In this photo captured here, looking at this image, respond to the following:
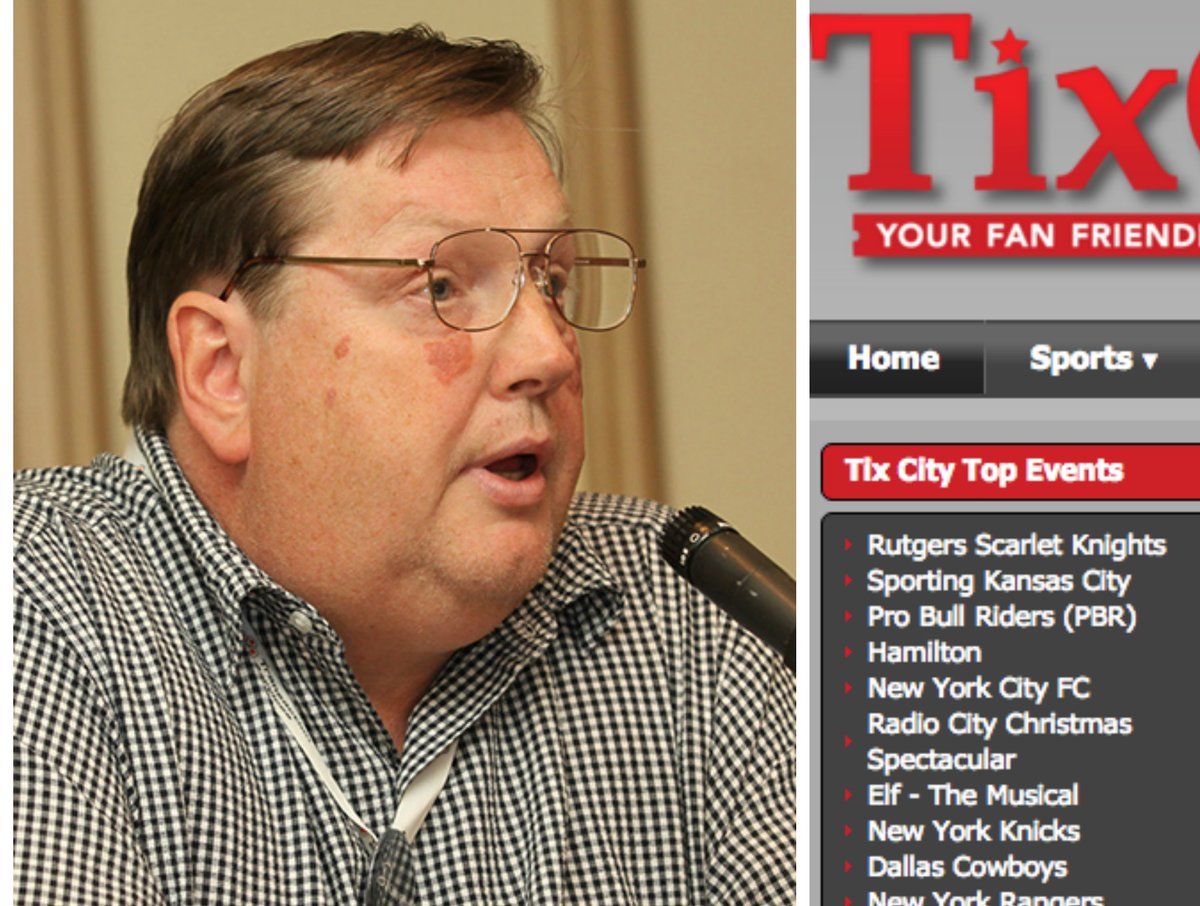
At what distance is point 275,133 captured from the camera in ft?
4.00

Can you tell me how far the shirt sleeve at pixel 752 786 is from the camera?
128 cm

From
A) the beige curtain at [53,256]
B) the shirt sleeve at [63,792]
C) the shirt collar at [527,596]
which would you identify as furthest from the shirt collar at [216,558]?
the beige curtain at [53,256]

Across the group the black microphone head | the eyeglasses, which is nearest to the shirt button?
the eyeglasses

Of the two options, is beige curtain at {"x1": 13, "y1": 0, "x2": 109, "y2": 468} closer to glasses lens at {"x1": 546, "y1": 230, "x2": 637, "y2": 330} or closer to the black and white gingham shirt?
the black and white gingham shirt

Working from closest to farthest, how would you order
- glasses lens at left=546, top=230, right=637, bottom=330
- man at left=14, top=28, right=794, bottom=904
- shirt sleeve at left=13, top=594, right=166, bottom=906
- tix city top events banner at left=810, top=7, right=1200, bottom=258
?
tix city top events banner at left=810, top=7, right=1200, bottom=258
shirt sleeve at left=13, top=594, right=166, bottom=906
man at left=14, top=28, right=794, bottom=904
glasses lens at left=546, top=230, right=637, bottom=330

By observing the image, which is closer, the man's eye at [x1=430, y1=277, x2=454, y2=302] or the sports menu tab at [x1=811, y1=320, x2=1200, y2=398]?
the sports menu tab at [x1=811, y1=320, x2=1200, y2=398]

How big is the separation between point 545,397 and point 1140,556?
508mm

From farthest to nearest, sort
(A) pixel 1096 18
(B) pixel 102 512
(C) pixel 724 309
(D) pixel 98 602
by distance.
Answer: (C) pixel 724 309, (B) pixel 102 512, (D) pixel 98 602, (A) pixel 1096 18

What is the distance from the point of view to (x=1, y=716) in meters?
0.93

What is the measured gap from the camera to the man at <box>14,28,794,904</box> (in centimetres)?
113

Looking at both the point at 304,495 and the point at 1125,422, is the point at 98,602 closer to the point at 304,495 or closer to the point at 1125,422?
the point at 304,495

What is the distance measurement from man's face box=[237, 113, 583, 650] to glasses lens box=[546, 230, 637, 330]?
63 mm

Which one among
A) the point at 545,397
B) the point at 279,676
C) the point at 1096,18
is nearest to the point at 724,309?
the point at 545,397

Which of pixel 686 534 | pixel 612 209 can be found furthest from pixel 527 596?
pixel 612 209
